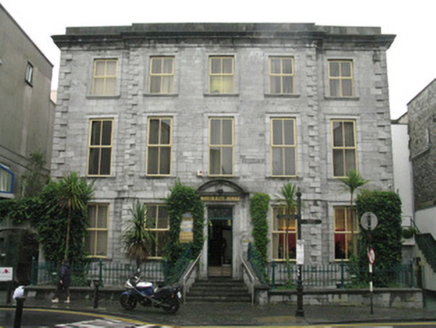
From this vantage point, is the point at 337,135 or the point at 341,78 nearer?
the point at 337,135

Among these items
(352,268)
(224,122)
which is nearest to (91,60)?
(224,122)

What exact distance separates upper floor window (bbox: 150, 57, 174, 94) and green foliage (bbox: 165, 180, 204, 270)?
482 centimetres

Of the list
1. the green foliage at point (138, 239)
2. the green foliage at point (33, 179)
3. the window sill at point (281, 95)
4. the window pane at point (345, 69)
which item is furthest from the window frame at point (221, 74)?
the green foliage at point (33, 179)

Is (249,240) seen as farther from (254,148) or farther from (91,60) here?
(91,60)

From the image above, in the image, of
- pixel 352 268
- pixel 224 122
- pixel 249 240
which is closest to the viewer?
pixel 352 268

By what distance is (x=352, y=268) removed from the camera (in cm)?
1816

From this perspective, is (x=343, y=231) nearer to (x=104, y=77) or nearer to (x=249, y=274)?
(x=249, y=274)

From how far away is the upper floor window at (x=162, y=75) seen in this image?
21.1 metres

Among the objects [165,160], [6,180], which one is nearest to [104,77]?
[165,160]

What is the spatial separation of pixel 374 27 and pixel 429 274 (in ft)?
40.7

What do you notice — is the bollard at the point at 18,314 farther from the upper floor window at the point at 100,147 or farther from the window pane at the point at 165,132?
the window pane at the point at 165,132

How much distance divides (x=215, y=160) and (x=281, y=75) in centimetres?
520

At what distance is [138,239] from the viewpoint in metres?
18.4

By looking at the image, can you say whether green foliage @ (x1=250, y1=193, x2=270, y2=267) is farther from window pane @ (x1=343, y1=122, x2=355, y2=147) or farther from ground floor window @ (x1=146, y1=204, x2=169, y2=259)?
window pane @ (x1=343, y1=122, x2=355, y2=147)
